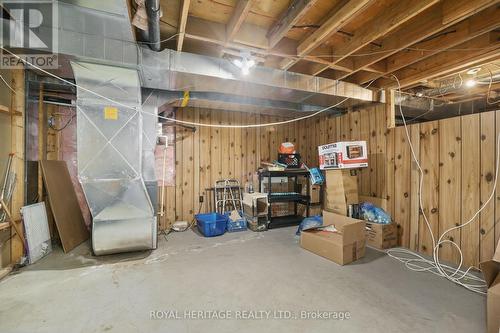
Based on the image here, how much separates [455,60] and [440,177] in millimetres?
1313

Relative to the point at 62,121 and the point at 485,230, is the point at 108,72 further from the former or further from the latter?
the point at 485,230

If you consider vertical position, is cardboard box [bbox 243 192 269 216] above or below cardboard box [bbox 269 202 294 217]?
above

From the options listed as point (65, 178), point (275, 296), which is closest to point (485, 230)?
point (275, 296)

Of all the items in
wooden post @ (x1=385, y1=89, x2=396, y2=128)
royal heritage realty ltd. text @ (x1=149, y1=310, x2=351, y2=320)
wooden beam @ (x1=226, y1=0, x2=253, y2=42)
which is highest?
wooden beam @ (x1=226, y1=0, x2=253, y2=42)

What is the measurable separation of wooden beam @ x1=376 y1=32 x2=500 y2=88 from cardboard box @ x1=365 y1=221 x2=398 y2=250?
195 centimetres

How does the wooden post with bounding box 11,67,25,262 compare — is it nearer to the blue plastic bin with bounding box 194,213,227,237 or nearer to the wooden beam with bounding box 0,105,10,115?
the wooden beam with bounding box 0,105,10,115

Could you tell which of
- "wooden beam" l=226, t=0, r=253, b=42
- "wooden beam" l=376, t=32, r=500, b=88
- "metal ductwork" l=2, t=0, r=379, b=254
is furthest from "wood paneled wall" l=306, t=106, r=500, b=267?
"wooden beam" l=226, t=0, r=253, b=42

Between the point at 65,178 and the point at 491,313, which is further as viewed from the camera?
the point at 65,178

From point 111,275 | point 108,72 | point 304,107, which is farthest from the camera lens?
point 304,107

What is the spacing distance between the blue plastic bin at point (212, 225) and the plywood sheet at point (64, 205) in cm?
165

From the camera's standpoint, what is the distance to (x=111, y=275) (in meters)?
2.17

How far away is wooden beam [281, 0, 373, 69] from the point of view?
168cm

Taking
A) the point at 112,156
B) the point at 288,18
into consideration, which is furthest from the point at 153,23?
the point at 112,156

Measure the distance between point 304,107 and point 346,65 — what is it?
1.33m
